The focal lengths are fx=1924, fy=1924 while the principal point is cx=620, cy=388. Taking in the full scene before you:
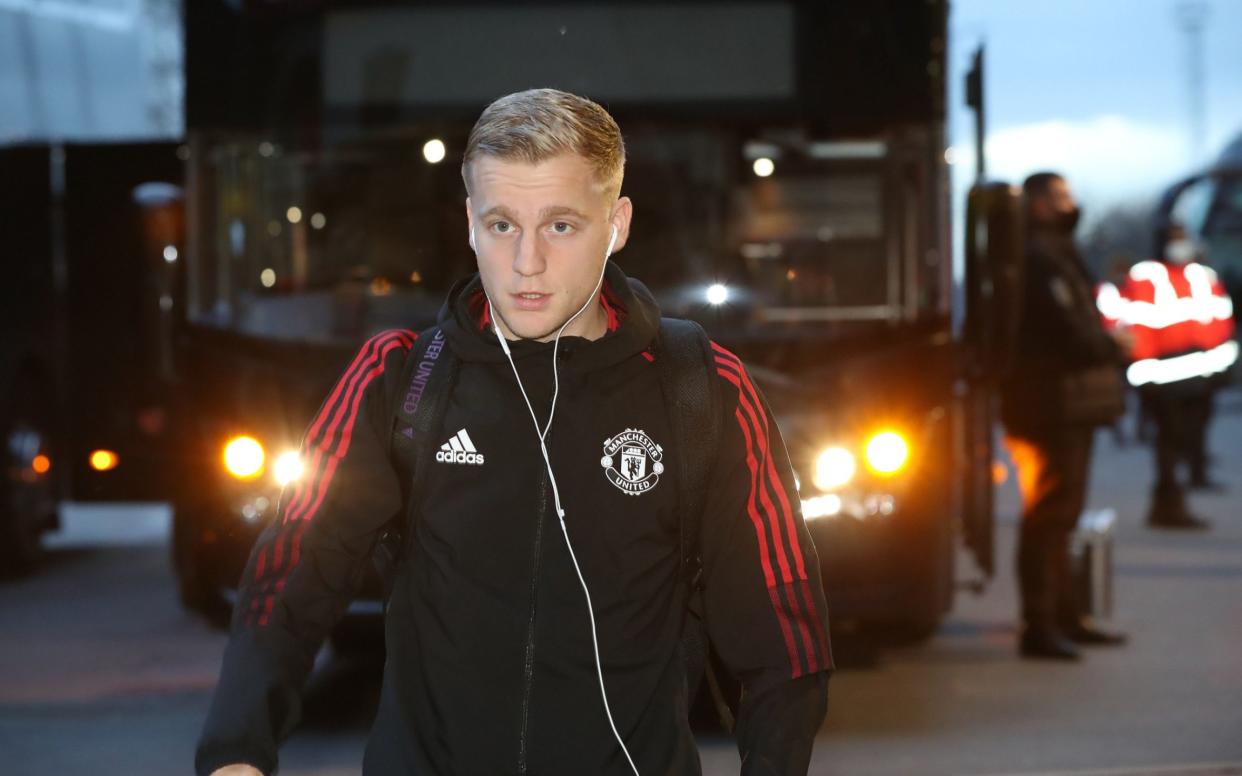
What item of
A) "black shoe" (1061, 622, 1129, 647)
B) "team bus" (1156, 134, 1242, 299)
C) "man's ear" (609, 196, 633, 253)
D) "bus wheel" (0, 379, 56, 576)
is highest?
"team bus" (1156, 134, 1242, 299)

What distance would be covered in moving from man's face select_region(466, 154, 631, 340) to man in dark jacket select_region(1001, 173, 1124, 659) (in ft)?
18.8

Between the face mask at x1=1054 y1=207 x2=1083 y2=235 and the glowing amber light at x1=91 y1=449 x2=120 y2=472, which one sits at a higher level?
the face mask at x1=1054 y1=207 x2=1083 y2=235

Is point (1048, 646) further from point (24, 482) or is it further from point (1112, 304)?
point (1112, 304)

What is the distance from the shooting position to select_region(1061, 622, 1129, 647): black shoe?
855cm

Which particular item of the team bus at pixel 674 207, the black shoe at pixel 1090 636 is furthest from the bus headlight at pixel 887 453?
the black shoe at pixel 1090 636

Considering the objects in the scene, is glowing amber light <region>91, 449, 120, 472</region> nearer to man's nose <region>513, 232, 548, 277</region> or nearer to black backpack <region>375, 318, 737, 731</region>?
black backpack <region>375, 318, 737, 731</region>

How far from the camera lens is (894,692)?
7527mm

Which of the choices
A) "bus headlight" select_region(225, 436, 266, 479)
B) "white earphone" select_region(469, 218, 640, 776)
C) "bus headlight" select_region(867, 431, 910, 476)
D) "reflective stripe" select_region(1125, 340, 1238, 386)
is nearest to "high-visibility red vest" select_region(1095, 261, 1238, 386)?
"reflective stripe" select_region(1125, 340, 1238, 386)

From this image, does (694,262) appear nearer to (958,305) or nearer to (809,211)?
(809,211)

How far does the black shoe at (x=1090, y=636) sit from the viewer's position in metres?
8.55

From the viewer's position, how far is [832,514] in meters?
7.26

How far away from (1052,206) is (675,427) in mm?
5981

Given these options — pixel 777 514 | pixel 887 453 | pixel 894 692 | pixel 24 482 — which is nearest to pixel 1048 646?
pixel 894 692

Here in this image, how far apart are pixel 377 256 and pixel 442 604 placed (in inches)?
195
